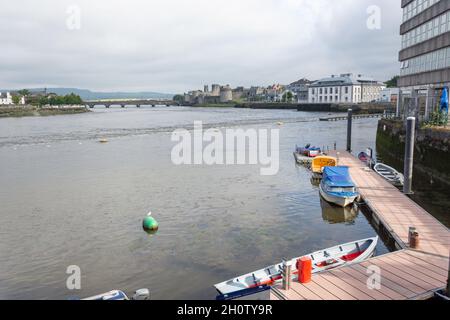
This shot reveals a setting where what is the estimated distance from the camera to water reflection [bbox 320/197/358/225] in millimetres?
24297

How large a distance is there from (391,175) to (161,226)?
21.2 m

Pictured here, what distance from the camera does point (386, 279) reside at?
13.7 meters

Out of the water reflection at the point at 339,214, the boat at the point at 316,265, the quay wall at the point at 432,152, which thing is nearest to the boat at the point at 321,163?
the quay wall at the point at 432,152

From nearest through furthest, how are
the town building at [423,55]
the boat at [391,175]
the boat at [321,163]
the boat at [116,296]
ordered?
1. the boat at [116,296]
2. the boat at [391,175]
3. the boat at [321,163]
4. the town building at [423,55]

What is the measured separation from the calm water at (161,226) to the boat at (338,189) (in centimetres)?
84

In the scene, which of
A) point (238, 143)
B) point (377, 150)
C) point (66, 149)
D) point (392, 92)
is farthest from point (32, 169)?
point (392, 92)

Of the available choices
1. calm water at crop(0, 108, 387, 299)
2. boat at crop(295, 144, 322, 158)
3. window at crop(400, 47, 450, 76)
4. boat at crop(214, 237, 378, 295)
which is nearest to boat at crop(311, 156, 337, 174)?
calm water at crop(0, 108, 387, 299)

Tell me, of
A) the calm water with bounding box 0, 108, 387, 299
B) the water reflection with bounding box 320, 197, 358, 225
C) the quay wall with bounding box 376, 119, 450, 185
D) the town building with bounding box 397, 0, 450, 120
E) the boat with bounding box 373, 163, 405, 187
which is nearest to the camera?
the calm water with bounding box 0, 108, 387, 299

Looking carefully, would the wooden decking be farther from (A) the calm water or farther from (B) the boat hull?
(B) the boat hull

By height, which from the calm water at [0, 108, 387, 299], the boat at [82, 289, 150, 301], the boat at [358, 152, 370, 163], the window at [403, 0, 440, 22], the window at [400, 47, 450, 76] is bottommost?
the calm water at [0, 108, 387, 299]

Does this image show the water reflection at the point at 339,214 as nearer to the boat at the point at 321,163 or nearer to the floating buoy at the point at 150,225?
the boat at the point at 321,163

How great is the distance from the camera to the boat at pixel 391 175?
105ft

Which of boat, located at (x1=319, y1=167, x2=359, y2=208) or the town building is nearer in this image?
boat, located at (x1=319, y1=167, x2=359, y2=208)

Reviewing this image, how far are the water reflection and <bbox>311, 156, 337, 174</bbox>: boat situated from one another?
402 inches
